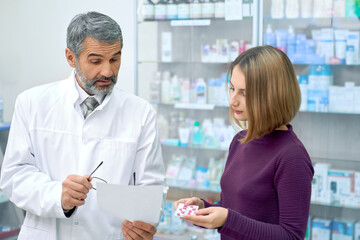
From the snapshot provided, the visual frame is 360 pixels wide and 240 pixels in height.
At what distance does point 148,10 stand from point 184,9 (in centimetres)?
35

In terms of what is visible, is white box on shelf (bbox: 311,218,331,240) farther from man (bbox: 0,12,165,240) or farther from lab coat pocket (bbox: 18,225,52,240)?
lab coat pocket (bbox: 18,225,52,240)

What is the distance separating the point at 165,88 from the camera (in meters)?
3.95

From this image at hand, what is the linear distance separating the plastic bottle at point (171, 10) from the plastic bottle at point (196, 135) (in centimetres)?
98

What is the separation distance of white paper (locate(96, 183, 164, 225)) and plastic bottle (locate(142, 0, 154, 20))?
261 cm

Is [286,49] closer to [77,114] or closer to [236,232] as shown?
[77,114]

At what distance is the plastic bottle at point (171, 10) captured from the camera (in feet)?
12.5

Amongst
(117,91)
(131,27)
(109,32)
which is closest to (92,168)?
(117,91)

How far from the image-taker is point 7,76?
496 centimetres

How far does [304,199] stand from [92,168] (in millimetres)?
900

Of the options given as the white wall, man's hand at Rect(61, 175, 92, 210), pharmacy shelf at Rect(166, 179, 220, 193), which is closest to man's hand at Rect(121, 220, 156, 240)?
man's hand at Rect(61, 175, 92, 210)

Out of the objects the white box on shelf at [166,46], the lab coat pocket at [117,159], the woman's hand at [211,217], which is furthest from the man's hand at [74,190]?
the white box on shelf at [166,46]

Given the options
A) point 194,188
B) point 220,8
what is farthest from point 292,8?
point 194,188

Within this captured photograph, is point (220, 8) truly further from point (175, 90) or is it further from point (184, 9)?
point (175, 90)

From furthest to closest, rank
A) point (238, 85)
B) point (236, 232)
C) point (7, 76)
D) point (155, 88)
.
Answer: point (7, 76) < point (155, 88) < point (238, 85) < point (236, 232)
